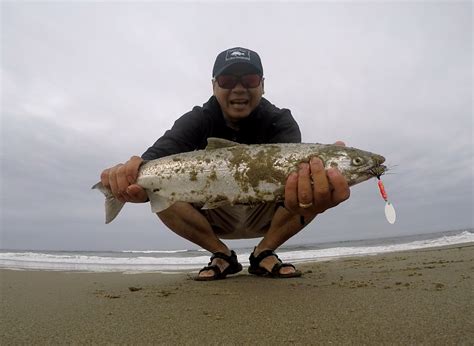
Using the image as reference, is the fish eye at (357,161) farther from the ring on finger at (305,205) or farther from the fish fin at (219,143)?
the fish fin at (219,143)

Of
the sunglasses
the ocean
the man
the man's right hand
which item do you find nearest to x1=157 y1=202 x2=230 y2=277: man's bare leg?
the man

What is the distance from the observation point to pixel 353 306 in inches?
99.6

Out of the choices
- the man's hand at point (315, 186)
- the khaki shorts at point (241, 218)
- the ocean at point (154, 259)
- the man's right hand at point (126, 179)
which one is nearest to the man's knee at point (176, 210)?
the khaki shorts at point (241, 218)

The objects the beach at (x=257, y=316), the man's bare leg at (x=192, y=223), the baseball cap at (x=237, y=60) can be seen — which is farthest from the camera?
the man's bare leg at (x=192, y=223)

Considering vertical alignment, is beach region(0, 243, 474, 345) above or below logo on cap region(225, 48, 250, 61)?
below

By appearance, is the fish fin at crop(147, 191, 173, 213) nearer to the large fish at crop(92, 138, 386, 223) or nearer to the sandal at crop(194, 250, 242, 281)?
the large fish at crop(92, 138, 386, 223)

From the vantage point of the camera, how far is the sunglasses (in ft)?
15.7

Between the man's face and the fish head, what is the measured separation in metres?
1.93

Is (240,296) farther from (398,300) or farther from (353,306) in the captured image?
(398,300)

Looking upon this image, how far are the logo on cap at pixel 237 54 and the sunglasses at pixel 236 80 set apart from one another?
0.92 feet

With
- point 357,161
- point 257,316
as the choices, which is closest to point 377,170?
point 357,161

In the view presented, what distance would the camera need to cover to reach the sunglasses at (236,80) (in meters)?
4.78

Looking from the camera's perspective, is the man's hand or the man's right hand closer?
the man's hand

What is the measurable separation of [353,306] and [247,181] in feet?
4.69
